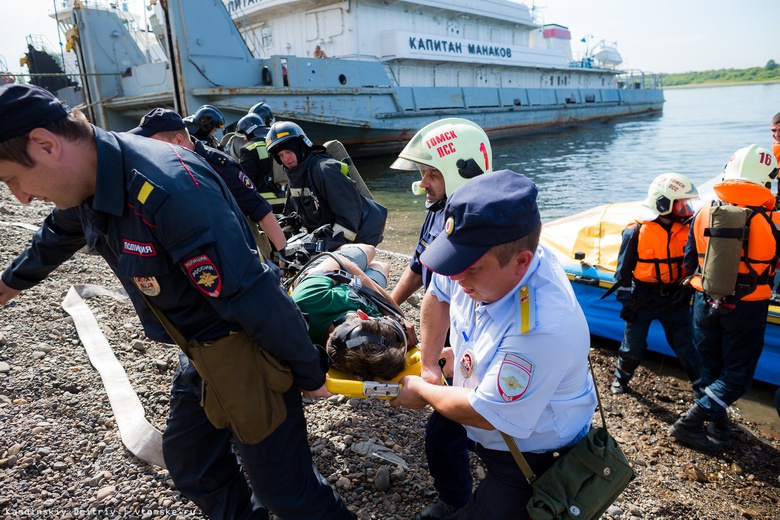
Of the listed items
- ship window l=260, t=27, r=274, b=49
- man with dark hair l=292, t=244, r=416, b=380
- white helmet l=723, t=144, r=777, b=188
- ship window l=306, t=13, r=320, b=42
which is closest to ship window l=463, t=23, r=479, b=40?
ship window l=306, t=13, r=320, b=42

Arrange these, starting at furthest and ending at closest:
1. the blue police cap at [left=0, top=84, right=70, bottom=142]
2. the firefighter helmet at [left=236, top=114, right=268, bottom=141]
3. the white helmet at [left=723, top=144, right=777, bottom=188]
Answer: the firefighter helmet at [left=236, top=114, right=268, bottom=141] → the white helmet at [left=723, top=144, right=777, bottom=188] → the blue police cap at [left=0, top=84, right=70, bottom=142]

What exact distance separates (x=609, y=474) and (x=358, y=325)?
134 cm

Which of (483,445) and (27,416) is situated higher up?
Result: (483,445)

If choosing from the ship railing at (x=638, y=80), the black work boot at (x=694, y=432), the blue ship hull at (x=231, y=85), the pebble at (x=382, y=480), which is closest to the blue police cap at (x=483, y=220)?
the pebble at (x=382, y=480)

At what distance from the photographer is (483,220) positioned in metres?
1.42

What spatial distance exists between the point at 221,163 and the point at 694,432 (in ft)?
13.7

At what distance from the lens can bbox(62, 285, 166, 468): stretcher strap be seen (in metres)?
2.94

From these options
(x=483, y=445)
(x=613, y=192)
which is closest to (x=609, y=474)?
(x=483, y=445)

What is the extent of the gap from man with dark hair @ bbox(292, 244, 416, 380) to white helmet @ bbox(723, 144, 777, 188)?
2973 millimetres

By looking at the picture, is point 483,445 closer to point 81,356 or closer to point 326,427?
point 326,427

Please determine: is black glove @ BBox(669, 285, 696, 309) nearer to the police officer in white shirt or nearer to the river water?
the river water

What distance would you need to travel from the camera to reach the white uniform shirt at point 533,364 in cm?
148

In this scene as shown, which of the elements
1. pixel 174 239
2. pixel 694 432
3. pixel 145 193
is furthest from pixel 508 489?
pixel 694 432

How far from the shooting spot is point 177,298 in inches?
68.1
